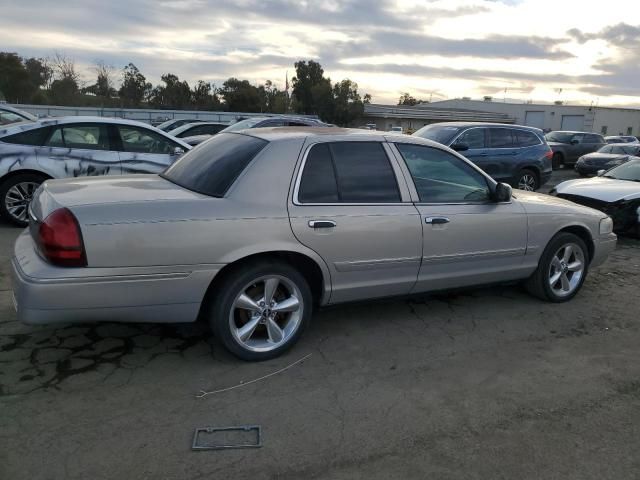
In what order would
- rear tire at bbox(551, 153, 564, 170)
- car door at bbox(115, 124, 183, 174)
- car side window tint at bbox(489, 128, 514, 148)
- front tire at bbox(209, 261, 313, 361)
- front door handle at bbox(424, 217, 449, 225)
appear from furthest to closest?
rear tire at bbox(551, 153, 564, 170), car side window tint at bbox(489, 128, 514, 148), car door at bbox(115, 124, 183, 174), front door handle at bbox(424, 217, 449, 225), front tire at bbox(209, 261, 313, 361)

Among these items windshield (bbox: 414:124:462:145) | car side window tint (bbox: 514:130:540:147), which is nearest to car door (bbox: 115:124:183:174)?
windshield (bbox: 414:124:462:145)

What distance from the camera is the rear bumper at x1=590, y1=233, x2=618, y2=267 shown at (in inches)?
209

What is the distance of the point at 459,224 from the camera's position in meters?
4.29

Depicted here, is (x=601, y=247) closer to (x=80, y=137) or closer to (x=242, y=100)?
(x=80, y=137)

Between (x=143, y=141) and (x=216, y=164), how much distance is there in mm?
4405

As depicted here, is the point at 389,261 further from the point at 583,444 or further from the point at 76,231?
the point at 76,231

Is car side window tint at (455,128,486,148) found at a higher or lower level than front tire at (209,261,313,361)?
higher

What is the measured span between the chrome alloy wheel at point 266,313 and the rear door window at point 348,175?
64 centimetres

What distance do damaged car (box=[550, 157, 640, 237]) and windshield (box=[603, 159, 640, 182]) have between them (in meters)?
0.22

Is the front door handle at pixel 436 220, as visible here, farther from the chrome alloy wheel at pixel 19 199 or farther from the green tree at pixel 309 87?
the green tree at pixel 309 87

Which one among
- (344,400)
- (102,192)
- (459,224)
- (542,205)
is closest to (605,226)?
(542,205)

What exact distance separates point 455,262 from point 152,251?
2.43m

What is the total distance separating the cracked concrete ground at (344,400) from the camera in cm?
267

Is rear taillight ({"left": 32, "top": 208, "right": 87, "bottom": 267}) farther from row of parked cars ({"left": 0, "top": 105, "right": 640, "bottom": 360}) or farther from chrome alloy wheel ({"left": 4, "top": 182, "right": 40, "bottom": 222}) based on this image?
chrome alloy wheel ({"left": 4, "top": 182, "right": 40, "bottom": 222})
